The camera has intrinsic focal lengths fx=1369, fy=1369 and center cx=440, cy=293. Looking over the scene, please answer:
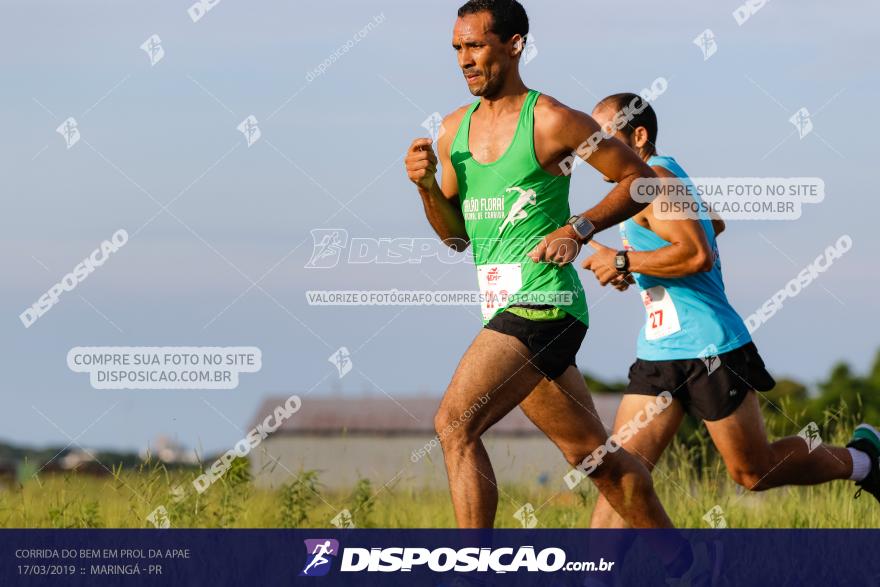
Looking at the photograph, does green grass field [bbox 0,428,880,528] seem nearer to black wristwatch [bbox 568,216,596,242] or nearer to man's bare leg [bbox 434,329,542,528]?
man's bare leg [bbox 434,329,542,528]

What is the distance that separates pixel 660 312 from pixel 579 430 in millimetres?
1025

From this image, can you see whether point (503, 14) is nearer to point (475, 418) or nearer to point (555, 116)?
point (555, 116)

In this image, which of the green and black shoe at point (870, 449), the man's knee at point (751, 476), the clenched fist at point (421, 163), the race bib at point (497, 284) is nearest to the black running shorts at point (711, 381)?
the man's knee at point (751, 476)

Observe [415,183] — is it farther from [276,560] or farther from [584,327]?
[276,560]

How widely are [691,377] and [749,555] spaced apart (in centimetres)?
114

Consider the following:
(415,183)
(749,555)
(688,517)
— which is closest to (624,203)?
(415,183)

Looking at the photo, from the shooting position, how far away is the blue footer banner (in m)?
5.98

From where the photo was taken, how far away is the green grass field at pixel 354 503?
7582mm

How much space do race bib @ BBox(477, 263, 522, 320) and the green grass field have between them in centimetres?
206

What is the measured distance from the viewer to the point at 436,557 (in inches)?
234

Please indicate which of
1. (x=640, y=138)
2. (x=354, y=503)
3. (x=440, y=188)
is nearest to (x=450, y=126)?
(x=440, y=188)

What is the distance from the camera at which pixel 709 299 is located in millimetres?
6762

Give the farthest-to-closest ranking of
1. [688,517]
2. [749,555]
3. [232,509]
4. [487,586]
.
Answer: [688,517]
[232,509]
[749,555]
[487,586]

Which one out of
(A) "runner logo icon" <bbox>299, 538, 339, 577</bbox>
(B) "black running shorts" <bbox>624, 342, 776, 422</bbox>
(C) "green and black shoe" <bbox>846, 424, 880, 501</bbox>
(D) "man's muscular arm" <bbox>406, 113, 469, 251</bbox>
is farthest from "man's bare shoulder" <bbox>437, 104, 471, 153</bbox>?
(C) "green and black shoe" <bbox>846, 424, 880, 501</bbox>
